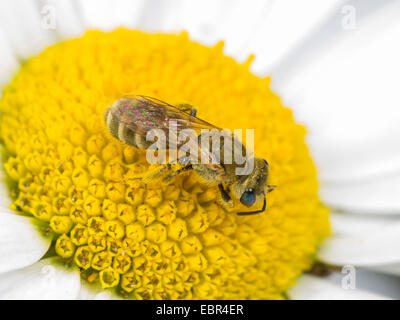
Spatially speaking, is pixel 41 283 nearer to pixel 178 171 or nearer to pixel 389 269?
pixel 178 171

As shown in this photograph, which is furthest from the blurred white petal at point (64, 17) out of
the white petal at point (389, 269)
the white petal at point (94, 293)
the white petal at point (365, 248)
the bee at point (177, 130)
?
the white petal at point (389, 269)

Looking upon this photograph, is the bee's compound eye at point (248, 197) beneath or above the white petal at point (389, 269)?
above

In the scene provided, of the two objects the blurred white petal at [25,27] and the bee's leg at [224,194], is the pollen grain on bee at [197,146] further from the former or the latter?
the blurred white petal at [25,27]

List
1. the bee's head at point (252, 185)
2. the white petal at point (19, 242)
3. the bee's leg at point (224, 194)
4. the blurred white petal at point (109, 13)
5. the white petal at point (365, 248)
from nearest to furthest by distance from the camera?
the white petal at point (19, 242)
the bee's head at point (252, 185)
the bee's leg at point (224, 194)
the white petal at point (365, 248)
the blurred white petal at point (109, 13)

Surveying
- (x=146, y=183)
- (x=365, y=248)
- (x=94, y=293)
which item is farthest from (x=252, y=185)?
(x=365, y=248)

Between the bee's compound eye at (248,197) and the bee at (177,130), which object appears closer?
the bee at (177,130)

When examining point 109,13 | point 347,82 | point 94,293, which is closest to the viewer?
point 94,293
